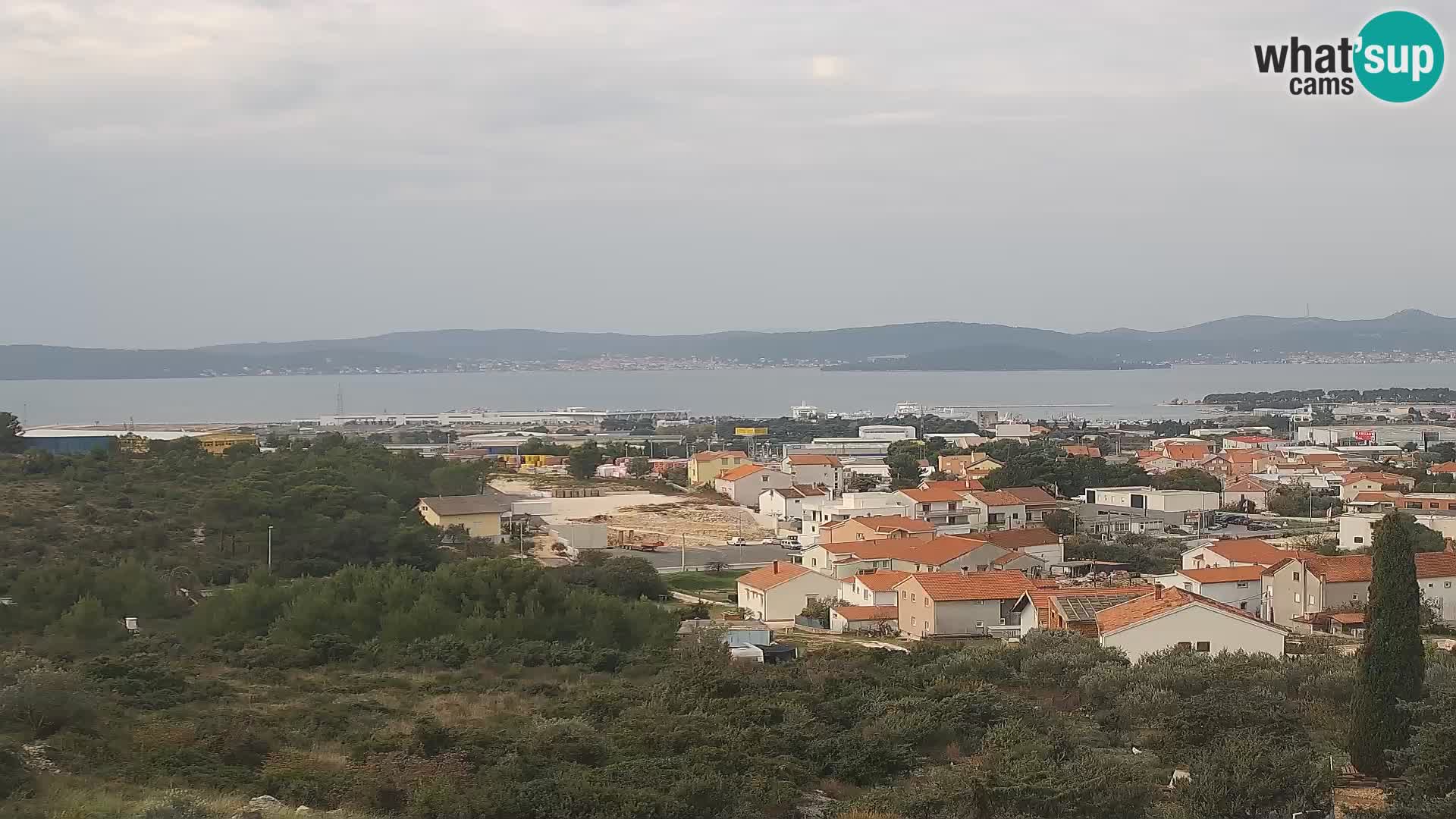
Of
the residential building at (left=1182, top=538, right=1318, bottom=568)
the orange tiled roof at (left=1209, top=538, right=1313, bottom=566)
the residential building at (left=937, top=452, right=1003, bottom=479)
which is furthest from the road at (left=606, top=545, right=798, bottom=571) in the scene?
the residential building at (left=937, top=452, right=1003, bottom=479)

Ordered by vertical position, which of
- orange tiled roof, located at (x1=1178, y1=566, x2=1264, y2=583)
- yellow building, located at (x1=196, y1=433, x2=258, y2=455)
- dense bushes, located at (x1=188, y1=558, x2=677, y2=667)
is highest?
yellow building, located at (x1=196, y1=433, x2=258, y2=455)

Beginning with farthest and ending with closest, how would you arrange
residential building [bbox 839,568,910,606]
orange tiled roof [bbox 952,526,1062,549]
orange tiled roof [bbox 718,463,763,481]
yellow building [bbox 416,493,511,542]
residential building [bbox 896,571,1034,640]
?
1. orange tiled roof [bbox 718,463,763,481]
2. yellow building [bbox 416,493,511,542]
3. orange tiled roof [bbox 952,526,1062,549]
4. residential building [bbox 839,568,910,606]
5. residential building [bbox 896,571,1034,640]

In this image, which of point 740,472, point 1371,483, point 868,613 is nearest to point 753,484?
point 740,472

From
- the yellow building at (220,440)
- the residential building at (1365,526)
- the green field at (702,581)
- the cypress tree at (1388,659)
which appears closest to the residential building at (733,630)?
the green field at (702,581)

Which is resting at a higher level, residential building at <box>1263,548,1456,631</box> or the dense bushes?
the dense bushes

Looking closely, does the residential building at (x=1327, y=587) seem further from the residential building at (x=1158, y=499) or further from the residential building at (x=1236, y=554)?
the residential building at (x=1158, y=499)

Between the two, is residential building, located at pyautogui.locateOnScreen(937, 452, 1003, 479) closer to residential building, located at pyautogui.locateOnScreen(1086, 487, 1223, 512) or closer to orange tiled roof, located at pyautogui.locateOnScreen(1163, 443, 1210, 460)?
residential building, located at pyautogui.locateOnScreen(1086, 487, 1223, 512)
